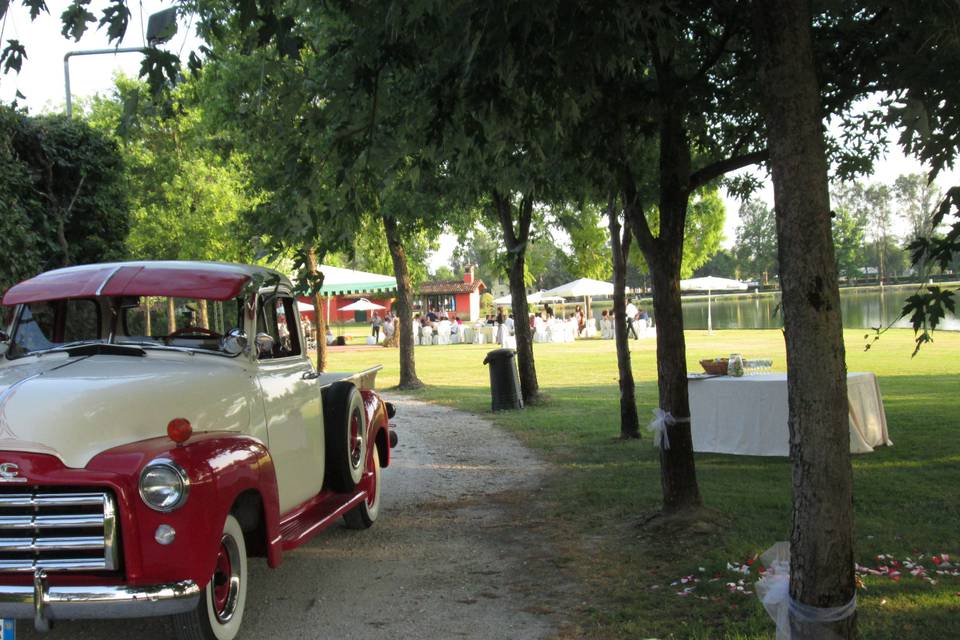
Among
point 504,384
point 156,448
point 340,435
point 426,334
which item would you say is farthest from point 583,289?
point 156,448

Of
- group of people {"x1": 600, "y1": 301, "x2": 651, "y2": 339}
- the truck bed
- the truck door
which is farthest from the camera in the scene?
group of people {"x1": 600, "y1": 301, "x2": 651, "y2": 339}

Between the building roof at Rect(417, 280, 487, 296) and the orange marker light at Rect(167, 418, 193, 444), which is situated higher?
the building roof at Rect(417, 280, 487, 296)

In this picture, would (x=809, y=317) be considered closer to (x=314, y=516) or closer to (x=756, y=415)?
(x=314, y=516)

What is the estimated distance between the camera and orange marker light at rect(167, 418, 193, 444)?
452cm

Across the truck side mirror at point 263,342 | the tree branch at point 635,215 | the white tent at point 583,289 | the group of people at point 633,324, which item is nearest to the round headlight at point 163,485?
the truck side mirror at point 263,342

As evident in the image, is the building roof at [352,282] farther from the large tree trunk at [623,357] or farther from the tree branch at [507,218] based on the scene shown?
the large tree trunk at [623,357]

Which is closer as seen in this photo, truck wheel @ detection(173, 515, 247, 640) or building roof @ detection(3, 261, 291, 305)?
truck wheel @ detection(173, 515, 247, 640)

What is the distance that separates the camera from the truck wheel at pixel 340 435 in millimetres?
6902

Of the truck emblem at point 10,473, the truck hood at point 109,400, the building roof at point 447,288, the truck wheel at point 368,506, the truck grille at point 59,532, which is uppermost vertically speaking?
the building roof at point 447,288

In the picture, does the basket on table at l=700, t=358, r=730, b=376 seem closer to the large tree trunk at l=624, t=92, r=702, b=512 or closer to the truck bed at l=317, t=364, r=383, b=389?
the large tree trunk at l=624, t=92, r=702, b=512

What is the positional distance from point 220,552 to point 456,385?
57.6ft

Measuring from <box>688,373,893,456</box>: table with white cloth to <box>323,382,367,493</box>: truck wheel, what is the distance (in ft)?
17.0

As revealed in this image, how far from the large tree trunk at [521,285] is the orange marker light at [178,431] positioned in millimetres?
11481

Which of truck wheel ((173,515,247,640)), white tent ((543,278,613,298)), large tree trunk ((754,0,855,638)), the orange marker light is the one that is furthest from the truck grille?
white tent ((543,278,613,298))
